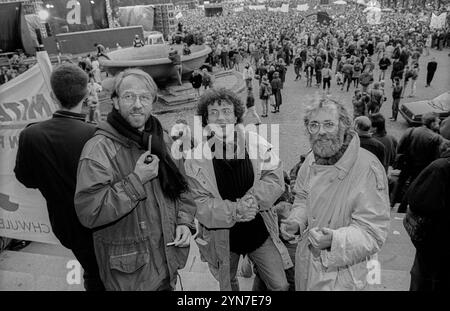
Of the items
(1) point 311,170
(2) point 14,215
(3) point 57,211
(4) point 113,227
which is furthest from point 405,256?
(2) point 14,215

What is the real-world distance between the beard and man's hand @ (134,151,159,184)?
1.00m

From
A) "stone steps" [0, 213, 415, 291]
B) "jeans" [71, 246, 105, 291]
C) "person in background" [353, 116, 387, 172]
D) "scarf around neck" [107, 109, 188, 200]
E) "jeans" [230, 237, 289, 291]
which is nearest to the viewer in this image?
"scarf around neck" [107, 109, 188, 200]

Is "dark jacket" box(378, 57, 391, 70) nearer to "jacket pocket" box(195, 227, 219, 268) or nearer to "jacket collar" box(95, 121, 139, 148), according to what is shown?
"jacket pocket" box(195, 227, 219, 268)

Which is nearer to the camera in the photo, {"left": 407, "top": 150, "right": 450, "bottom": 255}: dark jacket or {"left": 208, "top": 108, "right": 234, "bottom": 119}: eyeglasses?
{"left": 407, "top": 150, "right": 450, "bottom": 255}: dark jacket

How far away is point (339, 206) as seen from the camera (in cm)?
209

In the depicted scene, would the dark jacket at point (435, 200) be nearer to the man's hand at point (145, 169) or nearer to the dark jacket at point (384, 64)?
the man's hand at point (145, 169)

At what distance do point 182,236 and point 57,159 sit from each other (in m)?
0.99

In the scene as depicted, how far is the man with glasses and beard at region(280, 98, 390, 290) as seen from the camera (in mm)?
1983

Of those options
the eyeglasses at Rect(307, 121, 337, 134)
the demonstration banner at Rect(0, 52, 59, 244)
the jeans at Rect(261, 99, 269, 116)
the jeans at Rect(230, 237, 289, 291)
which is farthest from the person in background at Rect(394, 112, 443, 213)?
the jeans at Rect(261, 99, 269, 116)

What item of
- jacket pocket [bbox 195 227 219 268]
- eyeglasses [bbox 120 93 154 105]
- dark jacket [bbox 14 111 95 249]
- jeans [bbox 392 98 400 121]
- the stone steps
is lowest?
jeans [bbox 392 98 400 121]

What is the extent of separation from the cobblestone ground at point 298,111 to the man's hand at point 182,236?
14.9 ft

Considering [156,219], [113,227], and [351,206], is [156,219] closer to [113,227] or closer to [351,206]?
[113,227]

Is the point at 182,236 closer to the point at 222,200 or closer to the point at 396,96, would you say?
the point at 222,200

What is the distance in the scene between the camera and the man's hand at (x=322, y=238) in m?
1.99
